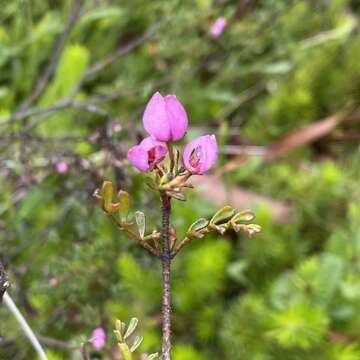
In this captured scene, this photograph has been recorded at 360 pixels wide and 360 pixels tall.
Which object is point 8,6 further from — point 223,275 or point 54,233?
point 223,275

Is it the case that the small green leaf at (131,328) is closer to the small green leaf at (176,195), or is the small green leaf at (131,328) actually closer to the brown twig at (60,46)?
the small green leaf at (176,195)

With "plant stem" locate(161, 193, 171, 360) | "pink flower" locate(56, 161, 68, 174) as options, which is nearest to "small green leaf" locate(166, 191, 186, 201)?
"plant stem" locate(161, 193, 171, 360)

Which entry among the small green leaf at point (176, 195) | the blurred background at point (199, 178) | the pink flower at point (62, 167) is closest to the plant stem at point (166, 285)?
the small green leaf at point (176, 195)

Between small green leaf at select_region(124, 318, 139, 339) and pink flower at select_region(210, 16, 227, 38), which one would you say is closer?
small green leaf at select_region(124, 318, 139, 339)

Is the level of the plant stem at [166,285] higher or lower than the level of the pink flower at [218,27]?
lower

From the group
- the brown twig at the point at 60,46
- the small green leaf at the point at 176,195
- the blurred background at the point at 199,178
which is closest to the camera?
the small green leaf at the point at 176,195

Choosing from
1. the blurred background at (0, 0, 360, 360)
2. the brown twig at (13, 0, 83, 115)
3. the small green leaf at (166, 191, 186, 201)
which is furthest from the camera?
the brown twig at (13, 0, 83, 115)

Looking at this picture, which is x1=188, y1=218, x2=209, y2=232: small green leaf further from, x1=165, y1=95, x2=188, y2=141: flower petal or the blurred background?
the blurred background
